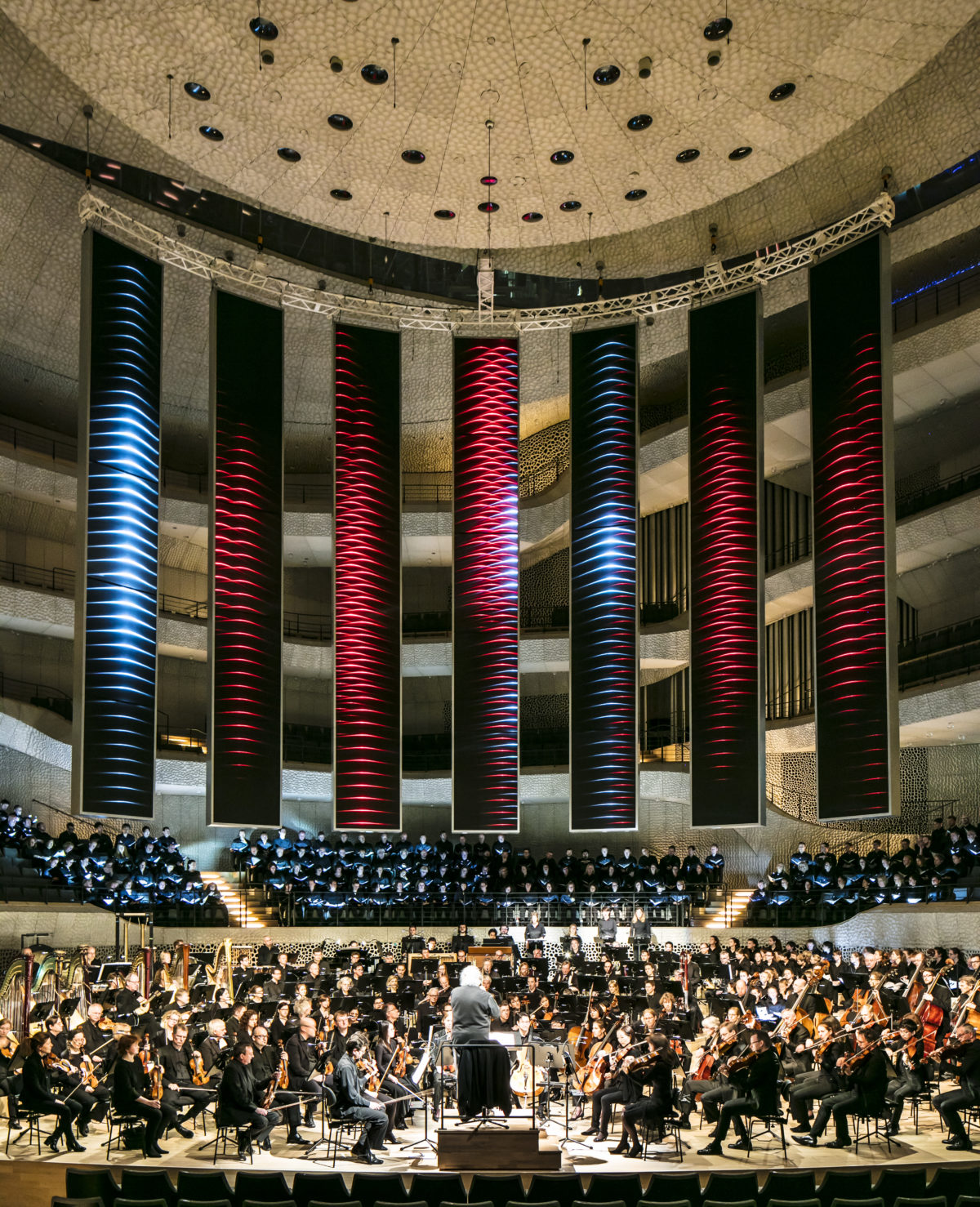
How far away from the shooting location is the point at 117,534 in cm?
2011

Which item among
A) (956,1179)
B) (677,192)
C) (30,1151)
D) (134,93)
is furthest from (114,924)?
(956,1179)

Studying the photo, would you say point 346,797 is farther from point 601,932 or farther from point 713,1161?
point 713,1161

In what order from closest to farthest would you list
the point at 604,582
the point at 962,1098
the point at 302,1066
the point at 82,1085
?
the point at 962,1098, the point at 82,1085, the point at 302,1066, the point at 604,582

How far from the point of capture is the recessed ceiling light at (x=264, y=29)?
54.1 ft

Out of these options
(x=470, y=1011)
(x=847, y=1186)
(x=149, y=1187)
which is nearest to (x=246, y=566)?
(x=470, y=1011)

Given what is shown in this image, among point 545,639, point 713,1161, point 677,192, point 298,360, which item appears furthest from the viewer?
point 545,639

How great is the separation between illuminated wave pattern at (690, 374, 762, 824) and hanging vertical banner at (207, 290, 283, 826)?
7415mm

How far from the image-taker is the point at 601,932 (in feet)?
84.1

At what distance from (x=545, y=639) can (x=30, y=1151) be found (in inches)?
878

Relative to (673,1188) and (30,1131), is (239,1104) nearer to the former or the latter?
(30,1131)

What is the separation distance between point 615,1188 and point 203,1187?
9.69 ft

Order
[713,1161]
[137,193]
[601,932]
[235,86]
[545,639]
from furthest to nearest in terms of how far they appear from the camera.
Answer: [545,639] → [601,932] → [137,193] → [235,86] → [713,1161]

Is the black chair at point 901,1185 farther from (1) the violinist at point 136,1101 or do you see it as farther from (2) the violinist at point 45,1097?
(2) the violinist at point 45,1097

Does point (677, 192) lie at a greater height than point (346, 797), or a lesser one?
greater
